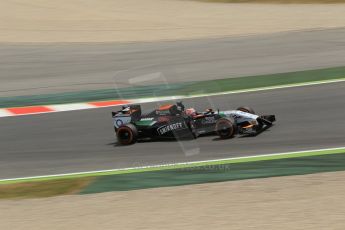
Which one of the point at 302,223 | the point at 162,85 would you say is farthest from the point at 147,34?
the point at 302,223

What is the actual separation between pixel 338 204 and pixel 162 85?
890 centimetres

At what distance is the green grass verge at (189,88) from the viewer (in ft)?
47.2

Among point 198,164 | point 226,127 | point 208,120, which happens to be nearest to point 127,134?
point 208,120

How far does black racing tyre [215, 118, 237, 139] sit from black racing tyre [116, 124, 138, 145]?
50.7 inches

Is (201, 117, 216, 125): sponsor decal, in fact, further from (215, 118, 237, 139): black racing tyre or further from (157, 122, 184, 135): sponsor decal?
(157, 122, 184, 135): sponsor decal

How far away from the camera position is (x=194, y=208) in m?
7.16

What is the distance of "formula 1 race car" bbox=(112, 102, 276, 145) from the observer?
402 inches

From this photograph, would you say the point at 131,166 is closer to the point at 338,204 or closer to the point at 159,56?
the point at 338,204

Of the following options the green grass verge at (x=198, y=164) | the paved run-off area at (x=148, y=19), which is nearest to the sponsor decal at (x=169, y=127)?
the green grass verge at (x=198, y=164)

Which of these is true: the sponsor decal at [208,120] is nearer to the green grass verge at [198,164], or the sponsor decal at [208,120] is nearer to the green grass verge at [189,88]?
the green grass verge at [198,164]

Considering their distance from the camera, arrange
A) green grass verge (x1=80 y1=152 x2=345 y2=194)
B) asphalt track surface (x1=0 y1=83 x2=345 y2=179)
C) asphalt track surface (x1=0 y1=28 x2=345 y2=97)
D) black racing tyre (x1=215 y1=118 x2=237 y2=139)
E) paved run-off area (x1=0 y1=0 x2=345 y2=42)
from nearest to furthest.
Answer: green grass verge (x1=80 y1=152 x2=345 y2=194) → asphalt track surface (x1=0 y1=83 x2=345 y2=179) → black racing tyre (x1=215 y1=118 x2=237 y2=139) → asphalt track surface (x1=0 y1=28 x2=345 y2=97) → paved run-off area (x1=0 y1=0 x2=345 y2=42)

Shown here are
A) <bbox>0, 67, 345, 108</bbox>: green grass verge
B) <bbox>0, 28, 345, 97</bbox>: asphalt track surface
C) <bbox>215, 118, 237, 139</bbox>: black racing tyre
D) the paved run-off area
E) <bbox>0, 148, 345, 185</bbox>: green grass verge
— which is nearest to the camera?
<bbox>0, 148, 345, 185</bbox>: green grass verge

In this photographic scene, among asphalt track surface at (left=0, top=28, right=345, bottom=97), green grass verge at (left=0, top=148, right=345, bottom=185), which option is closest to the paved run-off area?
asphalt track surface at (left=0, top=28, right=345, bottom=97)

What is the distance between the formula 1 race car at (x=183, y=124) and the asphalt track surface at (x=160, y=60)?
5.04 metres
